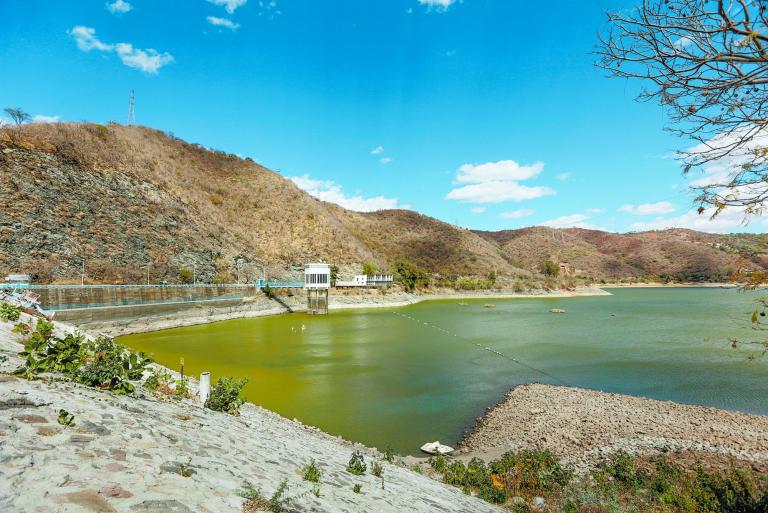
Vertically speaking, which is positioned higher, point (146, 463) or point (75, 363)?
point (75, 363)

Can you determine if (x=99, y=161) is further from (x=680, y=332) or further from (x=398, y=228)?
(x=398, y=228)

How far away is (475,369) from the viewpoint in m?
25.1

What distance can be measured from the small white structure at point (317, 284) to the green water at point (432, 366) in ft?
35.8

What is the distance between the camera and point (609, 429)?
13789 millimetres

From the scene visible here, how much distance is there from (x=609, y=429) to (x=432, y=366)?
13048 millimetres

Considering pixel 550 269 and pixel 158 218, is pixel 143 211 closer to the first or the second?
pixel 158 218

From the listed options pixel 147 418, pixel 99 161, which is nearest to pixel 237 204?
pixel 99 161

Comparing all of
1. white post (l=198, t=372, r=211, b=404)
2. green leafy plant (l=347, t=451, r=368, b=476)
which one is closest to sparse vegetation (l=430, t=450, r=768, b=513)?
green leafy plant (l=347, t=451, r=368, b=476)

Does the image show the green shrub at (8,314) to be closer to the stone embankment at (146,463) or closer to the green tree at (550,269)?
the stone embankment at (146,463)

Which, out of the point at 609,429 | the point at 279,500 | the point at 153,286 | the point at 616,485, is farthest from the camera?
the point at 153,286

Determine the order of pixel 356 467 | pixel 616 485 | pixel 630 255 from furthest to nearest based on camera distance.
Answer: pixel 630 255 → pixel 616 485 → pixel 356 467

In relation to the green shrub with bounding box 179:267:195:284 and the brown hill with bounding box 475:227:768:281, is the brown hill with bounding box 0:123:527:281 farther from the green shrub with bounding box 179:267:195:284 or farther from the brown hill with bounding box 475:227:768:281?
the brown hill with bounding box 475:227:768:281

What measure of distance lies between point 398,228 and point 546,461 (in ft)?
452

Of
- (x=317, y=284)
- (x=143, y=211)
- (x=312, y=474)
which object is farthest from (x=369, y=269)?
(x=312, y=474)
